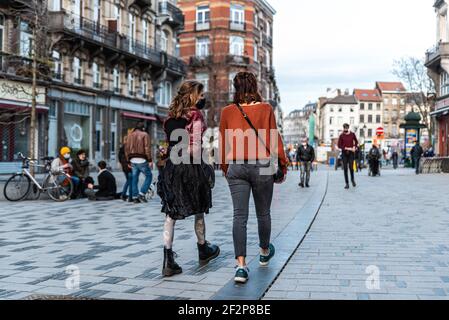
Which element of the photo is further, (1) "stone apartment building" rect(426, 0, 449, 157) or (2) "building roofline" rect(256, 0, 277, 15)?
(2) "building roofline" rect(256, 0, 277, 15)

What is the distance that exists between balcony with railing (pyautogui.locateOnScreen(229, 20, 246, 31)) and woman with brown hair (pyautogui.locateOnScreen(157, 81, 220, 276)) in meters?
50.4

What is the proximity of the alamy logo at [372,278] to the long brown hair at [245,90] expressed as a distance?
192 centimetres

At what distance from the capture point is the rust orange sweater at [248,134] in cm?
497

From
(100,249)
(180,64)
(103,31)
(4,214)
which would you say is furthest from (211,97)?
(100,249)

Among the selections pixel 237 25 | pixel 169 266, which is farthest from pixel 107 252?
pixel 237 25

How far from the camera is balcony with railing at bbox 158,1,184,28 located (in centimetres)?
3934

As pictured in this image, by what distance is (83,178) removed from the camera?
1400cm

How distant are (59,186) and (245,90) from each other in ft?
30.8

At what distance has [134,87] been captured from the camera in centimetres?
3578

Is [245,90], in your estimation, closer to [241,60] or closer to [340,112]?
[241,60]

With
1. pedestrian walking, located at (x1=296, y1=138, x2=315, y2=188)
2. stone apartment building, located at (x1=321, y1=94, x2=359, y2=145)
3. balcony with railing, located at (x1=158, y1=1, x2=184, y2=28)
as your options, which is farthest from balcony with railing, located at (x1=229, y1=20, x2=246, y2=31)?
stone apartment building, located at (x1=321, y1=94, x2=359, y2=145)

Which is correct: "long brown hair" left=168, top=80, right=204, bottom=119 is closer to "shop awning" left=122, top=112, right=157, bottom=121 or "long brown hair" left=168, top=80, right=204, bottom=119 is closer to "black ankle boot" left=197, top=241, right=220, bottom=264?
"black ankle boot" left=197, top=241, right=220, bottom=264

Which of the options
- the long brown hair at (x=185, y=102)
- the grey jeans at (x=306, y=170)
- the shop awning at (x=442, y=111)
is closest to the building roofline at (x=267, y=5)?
the shop awning at (x=442, y=111)

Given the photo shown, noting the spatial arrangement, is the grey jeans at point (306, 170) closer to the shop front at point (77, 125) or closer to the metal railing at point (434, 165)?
the metal railing at point (434, 165)
